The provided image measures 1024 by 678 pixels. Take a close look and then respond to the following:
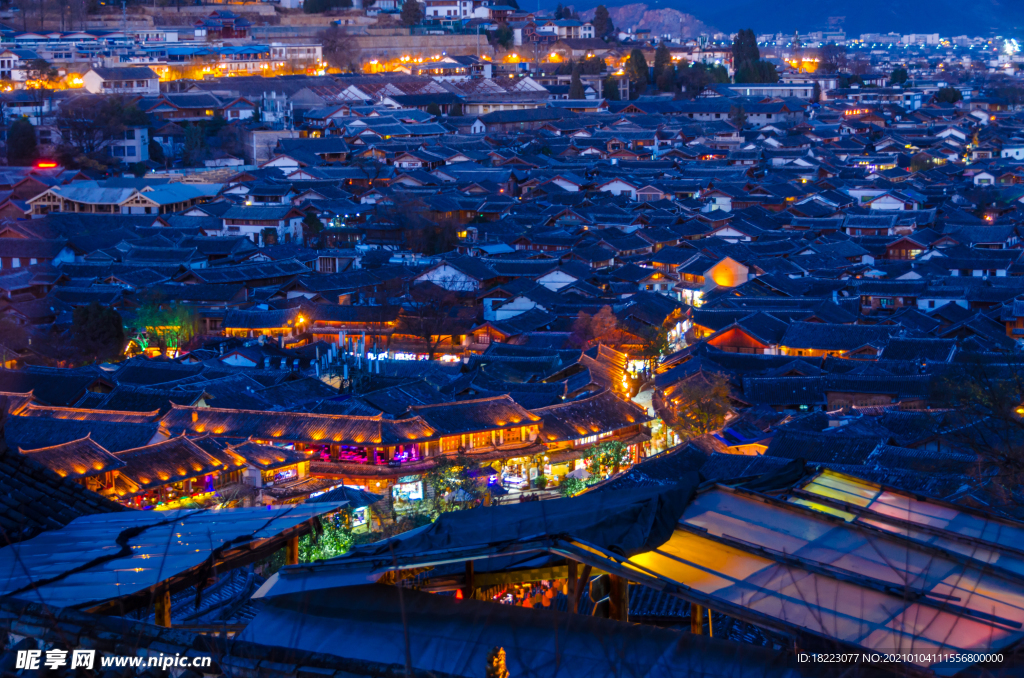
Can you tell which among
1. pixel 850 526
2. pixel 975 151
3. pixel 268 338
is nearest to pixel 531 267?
pixel 268 338

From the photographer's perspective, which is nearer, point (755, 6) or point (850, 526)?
point (850, 526)

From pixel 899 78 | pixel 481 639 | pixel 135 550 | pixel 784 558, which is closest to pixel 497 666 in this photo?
pixel 481 639

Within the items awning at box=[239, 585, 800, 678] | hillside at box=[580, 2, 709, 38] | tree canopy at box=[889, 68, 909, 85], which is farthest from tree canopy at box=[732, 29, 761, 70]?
awning at box=[239, 585, 800, 678]

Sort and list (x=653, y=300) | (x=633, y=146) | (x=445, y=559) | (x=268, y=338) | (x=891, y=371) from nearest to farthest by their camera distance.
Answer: (x=445, y=559), (x=891, y=371), (x=268, y=338), (x=653, y=300), (x=633, y=146)

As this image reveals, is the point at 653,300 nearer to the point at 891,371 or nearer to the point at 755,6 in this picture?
the point at 891,371

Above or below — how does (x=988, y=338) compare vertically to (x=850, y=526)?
below

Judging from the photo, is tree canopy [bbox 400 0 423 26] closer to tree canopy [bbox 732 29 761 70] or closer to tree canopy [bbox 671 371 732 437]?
tree canopy [bbox 732 29 761 70]
